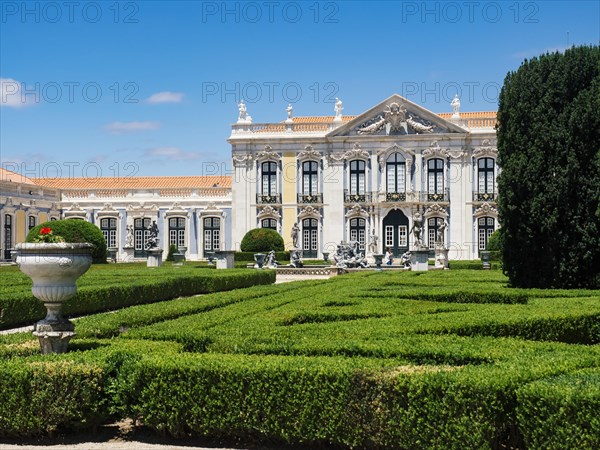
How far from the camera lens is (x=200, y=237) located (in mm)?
43281

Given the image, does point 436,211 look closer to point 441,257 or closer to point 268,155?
point 268,155

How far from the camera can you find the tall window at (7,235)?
3984cm

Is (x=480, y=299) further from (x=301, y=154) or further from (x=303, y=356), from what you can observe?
(x=301, y=154)

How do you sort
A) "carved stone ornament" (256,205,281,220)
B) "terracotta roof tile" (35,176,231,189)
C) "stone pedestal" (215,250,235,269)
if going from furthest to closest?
1. "terracotta roof tile" (35,176,231,189)
2. "carved stone ornament" (256,205,281,220)
3. "stone pedestal" (215,250,235,269)

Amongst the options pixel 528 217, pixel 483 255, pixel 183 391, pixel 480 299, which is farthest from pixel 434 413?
pixel 483 255

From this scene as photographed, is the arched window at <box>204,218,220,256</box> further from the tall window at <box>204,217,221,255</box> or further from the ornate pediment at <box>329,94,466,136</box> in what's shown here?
the ornate pediment at <box>329,94,466,136</box>

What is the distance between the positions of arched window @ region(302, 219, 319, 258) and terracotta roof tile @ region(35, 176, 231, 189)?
588cm

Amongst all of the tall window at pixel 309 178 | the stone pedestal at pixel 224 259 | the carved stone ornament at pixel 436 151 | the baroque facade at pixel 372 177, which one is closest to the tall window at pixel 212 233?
the baroque facade at pixel 372 177

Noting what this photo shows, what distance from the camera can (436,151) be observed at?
4016cm

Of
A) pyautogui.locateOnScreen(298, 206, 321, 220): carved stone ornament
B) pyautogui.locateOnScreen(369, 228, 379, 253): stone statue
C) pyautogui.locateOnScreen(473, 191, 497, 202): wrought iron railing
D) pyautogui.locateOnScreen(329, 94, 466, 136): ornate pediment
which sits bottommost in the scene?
pyautogui.locateOnScreen(369, 228, 379, 253): stone statue

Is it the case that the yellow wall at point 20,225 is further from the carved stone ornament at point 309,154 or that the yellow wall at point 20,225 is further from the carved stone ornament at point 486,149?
the carved stone ornament at point 486,149

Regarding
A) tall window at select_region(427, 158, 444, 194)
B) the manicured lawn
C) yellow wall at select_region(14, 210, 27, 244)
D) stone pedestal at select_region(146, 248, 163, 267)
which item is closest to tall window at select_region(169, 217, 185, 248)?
yellow wall at select_region(14, 210, 27, 244)

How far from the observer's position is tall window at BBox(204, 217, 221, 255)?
4347cm

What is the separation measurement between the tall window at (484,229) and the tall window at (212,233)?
47.8 ft
